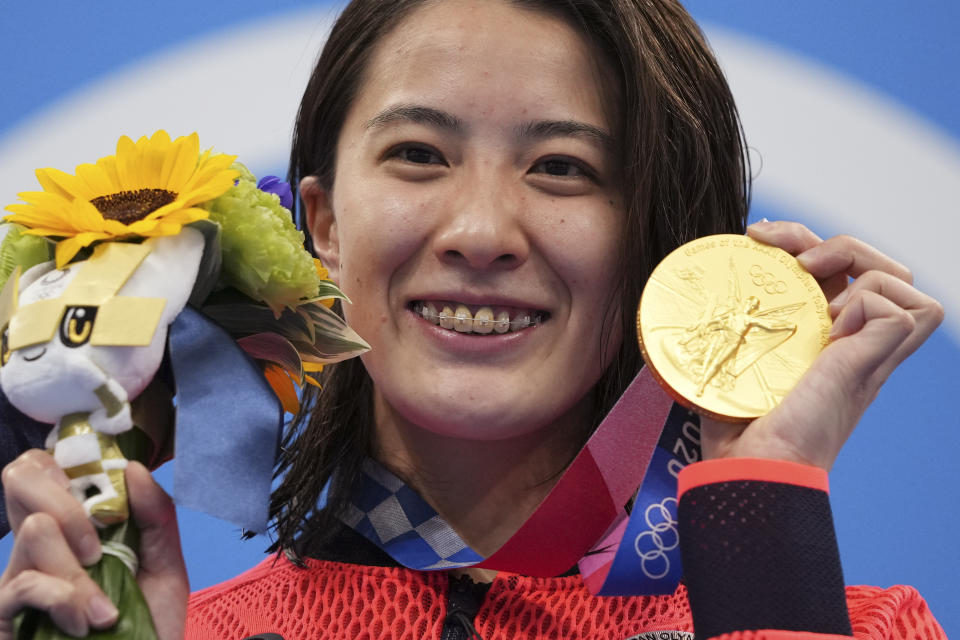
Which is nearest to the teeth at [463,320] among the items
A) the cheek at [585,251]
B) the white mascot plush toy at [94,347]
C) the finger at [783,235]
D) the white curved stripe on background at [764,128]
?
the cheek at [585,251]

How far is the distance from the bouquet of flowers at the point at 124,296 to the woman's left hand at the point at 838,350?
436 millimetres

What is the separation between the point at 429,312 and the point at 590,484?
26 cm

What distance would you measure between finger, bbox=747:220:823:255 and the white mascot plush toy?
58 cm

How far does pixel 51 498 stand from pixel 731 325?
64 centimetres

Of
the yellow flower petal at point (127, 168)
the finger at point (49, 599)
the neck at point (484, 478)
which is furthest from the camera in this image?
the neck at point (484, 478)

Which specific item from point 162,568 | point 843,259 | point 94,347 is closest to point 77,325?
point 94,347

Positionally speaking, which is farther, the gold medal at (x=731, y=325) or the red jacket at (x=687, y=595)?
the gold medal at (x=731, y=325)

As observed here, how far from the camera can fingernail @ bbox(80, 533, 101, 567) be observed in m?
0.92

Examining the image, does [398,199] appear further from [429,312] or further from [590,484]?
[590,484]

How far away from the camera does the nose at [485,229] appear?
1.26 metres

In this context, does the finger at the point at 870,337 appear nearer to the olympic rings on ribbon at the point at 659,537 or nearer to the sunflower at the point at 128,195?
the olympic rings on ribbon at the point at 659,537

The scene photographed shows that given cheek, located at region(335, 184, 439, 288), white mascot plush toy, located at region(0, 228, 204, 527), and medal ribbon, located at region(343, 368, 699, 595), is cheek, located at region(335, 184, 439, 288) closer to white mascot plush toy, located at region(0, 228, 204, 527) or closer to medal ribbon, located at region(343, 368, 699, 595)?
medal ribbon, located at region(343, 368, 699, 595)

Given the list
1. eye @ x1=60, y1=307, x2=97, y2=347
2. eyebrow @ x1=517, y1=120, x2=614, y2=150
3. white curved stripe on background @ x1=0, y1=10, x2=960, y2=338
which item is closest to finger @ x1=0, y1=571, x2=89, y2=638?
eye @ x1=60, y1=307, x2=97, y2=347

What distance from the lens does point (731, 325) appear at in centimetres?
117
